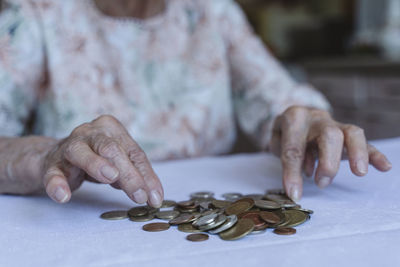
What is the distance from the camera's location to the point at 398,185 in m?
0.78

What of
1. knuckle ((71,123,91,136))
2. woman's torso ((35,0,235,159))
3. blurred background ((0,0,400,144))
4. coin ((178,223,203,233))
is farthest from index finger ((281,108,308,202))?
blurred background ((0,0,400,144))

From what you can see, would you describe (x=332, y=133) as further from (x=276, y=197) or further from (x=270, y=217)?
(x=270, y=217)

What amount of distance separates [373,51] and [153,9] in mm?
2520

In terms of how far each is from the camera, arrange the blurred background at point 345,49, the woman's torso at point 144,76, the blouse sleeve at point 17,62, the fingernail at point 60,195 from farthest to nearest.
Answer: the blurred background at point 345,49 → the woman's torso at point 144,76 → the blouse sleeve at point 17,62 → the fingernail at point 60,195

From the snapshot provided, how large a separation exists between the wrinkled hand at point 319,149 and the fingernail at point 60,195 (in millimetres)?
349

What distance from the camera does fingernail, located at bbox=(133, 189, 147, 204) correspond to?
626 mm

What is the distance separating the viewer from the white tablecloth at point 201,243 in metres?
0.48

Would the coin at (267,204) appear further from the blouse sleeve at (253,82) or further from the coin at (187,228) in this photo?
the blouse sleeve at (253,82)

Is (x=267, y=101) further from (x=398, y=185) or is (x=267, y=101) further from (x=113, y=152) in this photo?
(x=113, y=152)

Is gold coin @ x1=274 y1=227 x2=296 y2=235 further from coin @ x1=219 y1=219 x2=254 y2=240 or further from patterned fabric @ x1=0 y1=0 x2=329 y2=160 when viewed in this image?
patterned fabric @ x1=0 y1=0 x2=329 y2=160

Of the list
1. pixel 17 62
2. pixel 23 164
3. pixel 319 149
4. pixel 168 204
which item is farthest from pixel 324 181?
pixel 17 62

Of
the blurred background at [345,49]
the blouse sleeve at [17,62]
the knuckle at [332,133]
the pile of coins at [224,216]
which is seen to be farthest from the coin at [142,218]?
the blurred background at [345,49]

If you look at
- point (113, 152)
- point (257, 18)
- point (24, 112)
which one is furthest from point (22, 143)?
point (257, 18)

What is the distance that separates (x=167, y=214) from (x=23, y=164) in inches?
10.9
